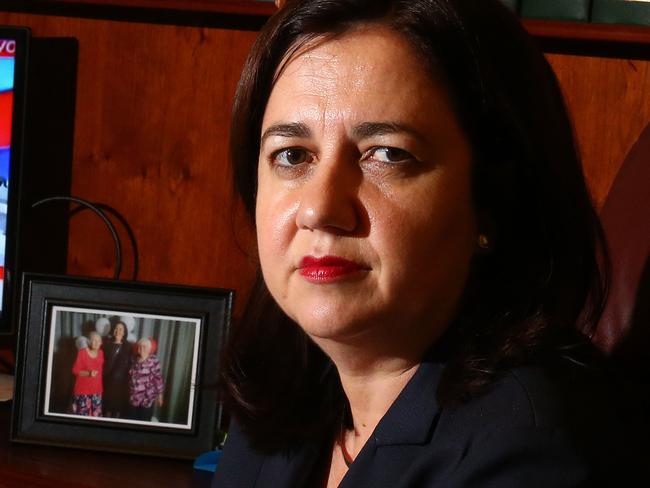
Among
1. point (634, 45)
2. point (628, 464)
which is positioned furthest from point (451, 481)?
point (634, 45)

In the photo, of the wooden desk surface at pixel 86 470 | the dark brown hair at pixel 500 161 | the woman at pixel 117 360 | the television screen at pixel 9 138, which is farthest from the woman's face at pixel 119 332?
the dark brown hair at pixel 500 161

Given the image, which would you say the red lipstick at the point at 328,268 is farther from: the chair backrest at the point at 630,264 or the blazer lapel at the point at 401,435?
the chair backrest at the point at 630,264

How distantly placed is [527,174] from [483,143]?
0.07 meters

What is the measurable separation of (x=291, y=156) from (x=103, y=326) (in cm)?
68

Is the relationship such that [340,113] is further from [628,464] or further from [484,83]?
[628,464]

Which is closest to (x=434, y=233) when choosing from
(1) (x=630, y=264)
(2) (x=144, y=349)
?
(1) (x=630, y=264)

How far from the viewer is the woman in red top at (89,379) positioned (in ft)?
5.39

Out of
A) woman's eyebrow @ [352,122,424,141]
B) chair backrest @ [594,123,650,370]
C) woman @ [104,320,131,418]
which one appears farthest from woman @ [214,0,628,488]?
woman @ [104,320,131,418]

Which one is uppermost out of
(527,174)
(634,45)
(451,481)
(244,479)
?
(634,45)

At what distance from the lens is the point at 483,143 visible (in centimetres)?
108

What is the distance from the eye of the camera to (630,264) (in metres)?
1.32

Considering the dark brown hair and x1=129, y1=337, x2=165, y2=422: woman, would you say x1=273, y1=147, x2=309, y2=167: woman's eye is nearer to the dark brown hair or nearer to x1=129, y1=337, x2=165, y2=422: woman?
the dark brown hair

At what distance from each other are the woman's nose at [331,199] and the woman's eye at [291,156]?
0.04 meters

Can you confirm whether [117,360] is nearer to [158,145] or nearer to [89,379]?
[89,379]
